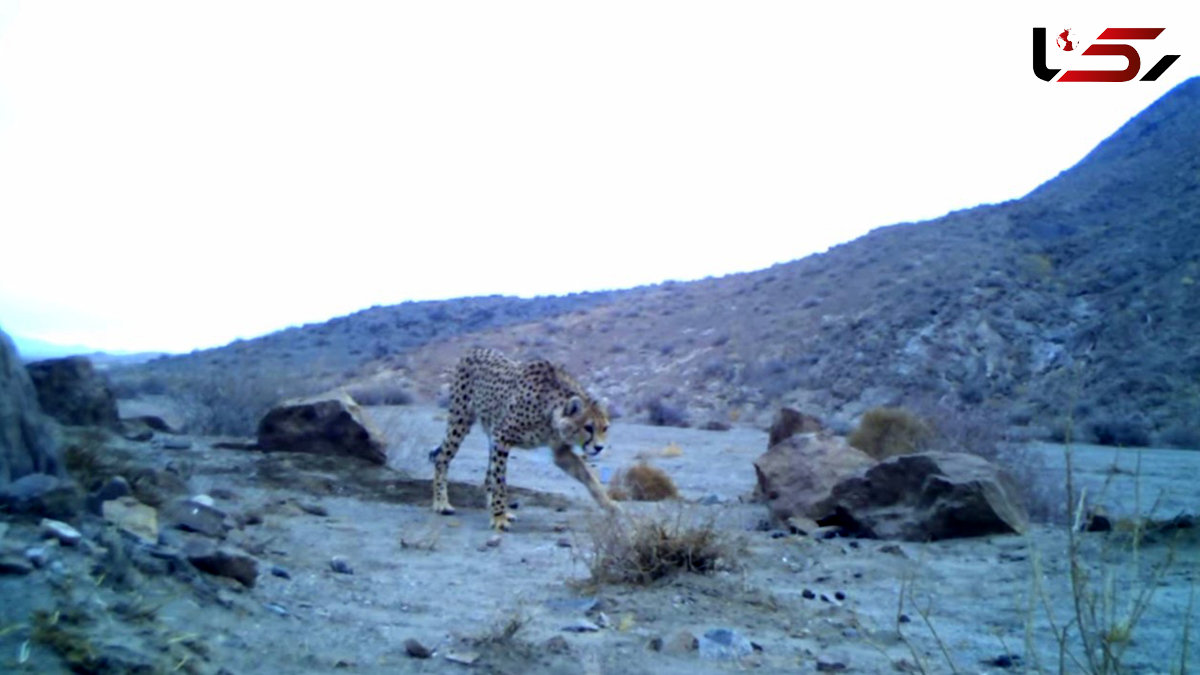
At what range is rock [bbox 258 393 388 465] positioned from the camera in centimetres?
1502

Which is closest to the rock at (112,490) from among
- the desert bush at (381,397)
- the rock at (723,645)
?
the rock at (723,645)

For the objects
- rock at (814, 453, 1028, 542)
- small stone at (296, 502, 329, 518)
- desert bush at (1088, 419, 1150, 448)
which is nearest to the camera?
rock at (814, 453, 1028, 542)

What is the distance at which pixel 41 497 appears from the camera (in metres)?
6.07

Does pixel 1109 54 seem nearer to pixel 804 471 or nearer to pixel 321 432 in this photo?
pixel 804 471

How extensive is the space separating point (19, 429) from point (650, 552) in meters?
4.30

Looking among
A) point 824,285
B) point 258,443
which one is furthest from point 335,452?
point 824,285

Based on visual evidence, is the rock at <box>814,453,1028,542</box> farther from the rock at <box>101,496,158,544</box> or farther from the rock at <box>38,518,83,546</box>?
the rock at <box>38,518,83,546</box>

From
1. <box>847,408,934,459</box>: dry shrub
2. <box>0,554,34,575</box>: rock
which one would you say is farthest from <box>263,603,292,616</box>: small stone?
<box>847,408,934,459</box>: dry shrub

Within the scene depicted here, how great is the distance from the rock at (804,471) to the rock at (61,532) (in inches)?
302

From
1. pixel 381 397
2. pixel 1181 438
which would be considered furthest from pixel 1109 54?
pixel 381 397

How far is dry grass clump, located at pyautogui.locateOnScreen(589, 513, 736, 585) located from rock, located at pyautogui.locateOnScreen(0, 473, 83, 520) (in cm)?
358

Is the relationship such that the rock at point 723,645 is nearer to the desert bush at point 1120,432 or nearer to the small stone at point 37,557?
the small stone at point 37,557

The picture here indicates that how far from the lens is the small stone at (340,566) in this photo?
8.38 meters

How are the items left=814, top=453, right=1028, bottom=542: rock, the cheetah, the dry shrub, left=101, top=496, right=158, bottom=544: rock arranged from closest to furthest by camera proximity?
left=101, top=496, right=158, bottom=544: rock → left=814, top=453, right=1028, bottom=542: rock → the cheetah → the dry shrub
